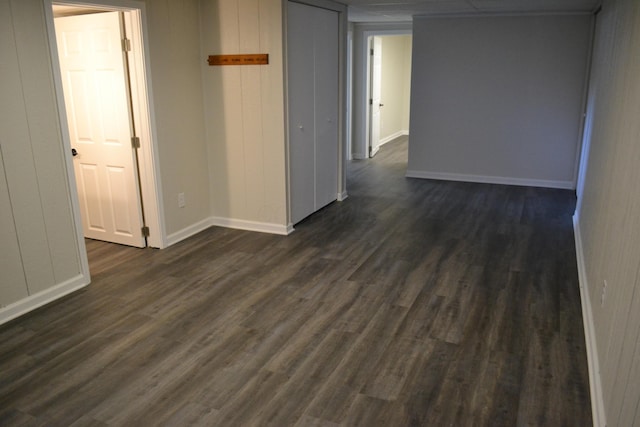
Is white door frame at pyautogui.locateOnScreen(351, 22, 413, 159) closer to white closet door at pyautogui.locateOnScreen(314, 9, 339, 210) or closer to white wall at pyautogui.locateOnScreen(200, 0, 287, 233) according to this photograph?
white closet door at pyautogui.locateOnScreen(314, 9, 339, 210)

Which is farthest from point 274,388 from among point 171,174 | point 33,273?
point 171,174

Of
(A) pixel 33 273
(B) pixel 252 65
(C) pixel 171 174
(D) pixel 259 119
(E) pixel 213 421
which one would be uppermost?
(B) pixel 252 65

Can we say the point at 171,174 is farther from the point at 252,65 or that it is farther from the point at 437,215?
the point at 437,215

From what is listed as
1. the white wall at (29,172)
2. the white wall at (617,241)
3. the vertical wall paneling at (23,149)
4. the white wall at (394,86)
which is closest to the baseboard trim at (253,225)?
the white wall at (29,172)

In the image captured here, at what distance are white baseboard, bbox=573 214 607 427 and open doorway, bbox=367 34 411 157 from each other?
5.49 metres

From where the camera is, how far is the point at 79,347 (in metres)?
3.01

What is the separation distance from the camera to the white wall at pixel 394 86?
10.3 meters

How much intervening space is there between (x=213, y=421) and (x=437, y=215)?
390 centimetres

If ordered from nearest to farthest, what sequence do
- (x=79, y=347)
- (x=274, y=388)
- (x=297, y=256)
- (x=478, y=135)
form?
(x=274, y=388), (x=79, y=347), (x=297, y=256), (x=478, y=135)

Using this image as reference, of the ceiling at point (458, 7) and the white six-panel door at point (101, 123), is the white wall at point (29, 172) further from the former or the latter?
the ceiling at point (458, 7)

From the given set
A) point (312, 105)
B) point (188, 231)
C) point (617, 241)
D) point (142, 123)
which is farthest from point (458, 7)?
point (617, 241)

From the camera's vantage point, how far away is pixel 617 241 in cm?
244

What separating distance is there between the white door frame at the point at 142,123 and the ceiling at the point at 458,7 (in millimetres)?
2314

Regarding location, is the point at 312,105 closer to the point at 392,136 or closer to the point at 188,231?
the point at 188,231
